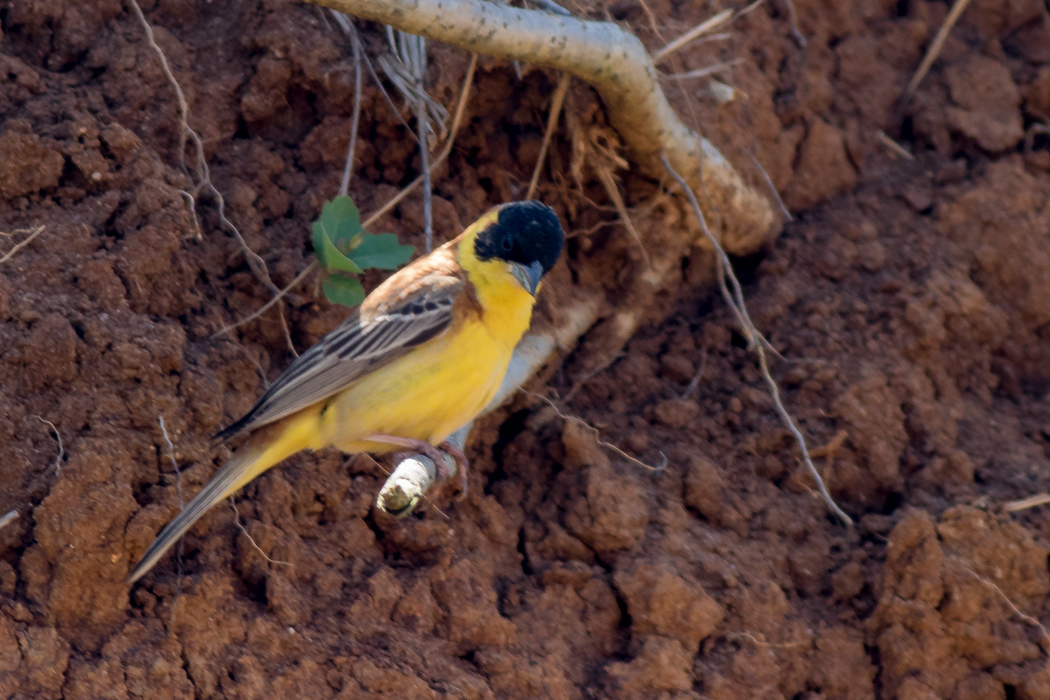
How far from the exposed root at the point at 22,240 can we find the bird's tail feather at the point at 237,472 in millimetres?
1256

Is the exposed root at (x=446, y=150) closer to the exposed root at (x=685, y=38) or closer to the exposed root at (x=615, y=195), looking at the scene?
the exposed root at (x=615, y=195)

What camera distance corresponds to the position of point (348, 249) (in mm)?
4559

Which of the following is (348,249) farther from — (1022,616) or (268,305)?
(1022,616)

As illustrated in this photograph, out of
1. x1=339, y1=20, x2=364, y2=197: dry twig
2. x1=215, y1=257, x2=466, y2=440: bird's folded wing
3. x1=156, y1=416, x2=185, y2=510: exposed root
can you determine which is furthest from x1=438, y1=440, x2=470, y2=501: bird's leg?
x1=339, y1=20, x2=364, y2=197: dry twig

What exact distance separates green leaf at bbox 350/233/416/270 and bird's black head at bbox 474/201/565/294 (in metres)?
0.43

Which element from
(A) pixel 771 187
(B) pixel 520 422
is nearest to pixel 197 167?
(B) pixel 520 422

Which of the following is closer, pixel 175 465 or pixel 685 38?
pixel 175 465

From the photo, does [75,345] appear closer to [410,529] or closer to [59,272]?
[59,272]

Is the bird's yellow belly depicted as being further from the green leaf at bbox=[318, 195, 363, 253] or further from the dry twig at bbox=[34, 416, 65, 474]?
the dry twig at bbox=[34, 416, 65, 474]

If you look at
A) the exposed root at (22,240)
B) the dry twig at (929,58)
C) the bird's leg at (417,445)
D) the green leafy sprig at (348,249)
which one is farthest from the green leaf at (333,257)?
the dry twig at (929,58)

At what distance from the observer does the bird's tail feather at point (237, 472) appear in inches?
145

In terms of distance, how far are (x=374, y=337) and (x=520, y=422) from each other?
4.02ft

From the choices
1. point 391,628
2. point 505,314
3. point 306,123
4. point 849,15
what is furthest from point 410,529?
point 849,15

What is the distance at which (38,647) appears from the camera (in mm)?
3609
